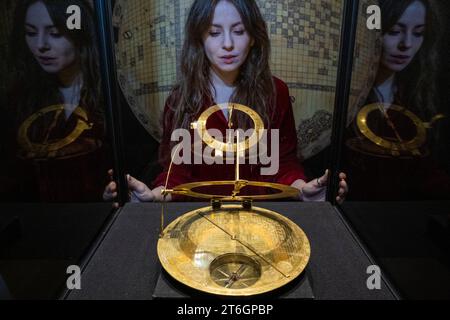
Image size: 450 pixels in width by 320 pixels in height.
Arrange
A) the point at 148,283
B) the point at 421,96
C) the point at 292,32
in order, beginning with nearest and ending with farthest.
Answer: the point at 421,96 < the point at 148,283 < the point at 292,32

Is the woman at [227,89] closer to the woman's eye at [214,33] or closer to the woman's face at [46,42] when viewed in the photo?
the woman's eye at [214,33]

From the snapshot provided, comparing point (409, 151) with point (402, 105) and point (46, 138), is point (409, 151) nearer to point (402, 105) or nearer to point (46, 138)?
point (402, 105)

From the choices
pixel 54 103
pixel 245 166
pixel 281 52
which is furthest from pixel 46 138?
pixel 281 52

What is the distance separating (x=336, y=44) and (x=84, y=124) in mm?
1396

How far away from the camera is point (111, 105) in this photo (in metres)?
2.08

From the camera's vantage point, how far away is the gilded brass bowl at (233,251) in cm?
140

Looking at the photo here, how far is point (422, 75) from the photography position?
1383mm

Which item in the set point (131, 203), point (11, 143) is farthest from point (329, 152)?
point (11, 143)

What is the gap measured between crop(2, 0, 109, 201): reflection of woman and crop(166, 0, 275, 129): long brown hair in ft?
1.52

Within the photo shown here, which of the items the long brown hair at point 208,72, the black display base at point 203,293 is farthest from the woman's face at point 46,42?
the black display base at point 203,293

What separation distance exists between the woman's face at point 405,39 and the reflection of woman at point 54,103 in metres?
1.42

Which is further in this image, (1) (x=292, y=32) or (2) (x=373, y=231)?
(1) (x=292, y=32)

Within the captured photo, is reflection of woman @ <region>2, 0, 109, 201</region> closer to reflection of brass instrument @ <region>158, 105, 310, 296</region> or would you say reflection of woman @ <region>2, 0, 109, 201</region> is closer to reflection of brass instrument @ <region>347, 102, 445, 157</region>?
reflection of brass instrument @ <region>158, 105, 310, 296</region>

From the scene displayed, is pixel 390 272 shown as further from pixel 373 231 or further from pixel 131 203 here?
pixel 131 203
